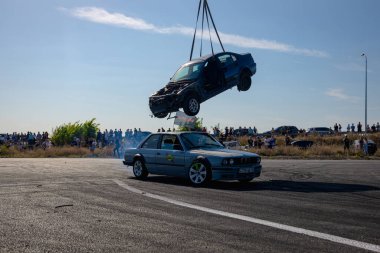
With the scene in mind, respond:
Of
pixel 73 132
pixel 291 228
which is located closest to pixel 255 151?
pixel 73 132

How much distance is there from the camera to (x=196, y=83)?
17.2m

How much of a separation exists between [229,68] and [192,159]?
25.8 feet

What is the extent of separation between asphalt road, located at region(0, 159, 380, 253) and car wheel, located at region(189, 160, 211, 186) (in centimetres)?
34

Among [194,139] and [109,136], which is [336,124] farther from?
[194,139]

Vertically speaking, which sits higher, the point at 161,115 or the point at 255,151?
the point at 161,115

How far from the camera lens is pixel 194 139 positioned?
1223 centimetres

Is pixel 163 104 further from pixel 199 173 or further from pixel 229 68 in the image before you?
pixel 199 173

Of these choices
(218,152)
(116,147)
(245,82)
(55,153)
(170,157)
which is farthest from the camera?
(116,147)

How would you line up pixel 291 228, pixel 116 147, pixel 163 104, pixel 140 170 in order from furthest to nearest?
pixel 116 147, pixel 163 104, pixel 140 170, pixel 291 228

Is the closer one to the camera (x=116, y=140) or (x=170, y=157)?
(x=170, y=157)

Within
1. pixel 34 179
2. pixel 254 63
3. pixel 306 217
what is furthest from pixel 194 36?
pixel 306 217

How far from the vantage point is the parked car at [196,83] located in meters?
17.1

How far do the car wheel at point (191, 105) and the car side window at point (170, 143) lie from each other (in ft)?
14.8

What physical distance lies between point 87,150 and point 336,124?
30.0 m
